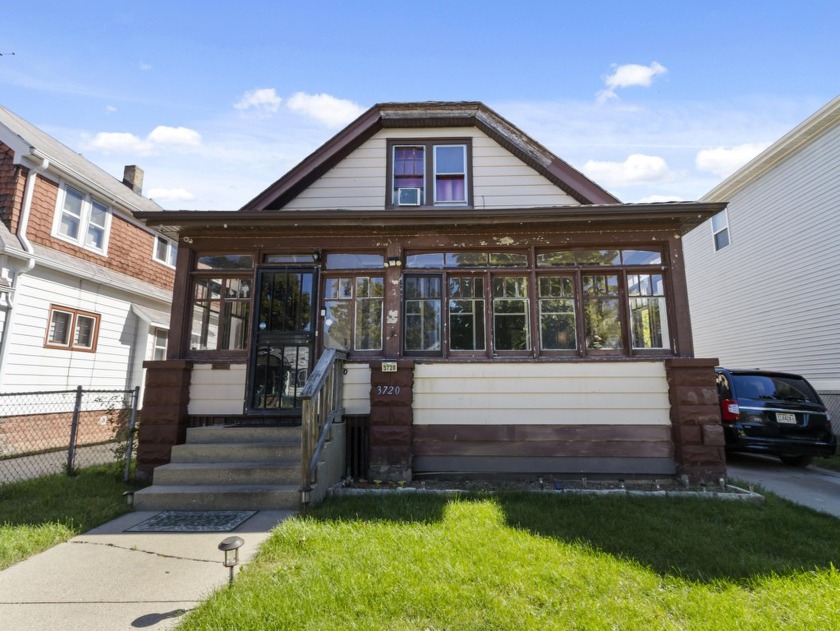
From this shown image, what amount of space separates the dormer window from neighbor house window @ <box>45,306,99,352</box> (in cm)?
770

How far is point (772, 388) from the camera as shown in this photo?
23.0 feet

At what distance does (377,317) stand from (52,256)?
24.6 feet

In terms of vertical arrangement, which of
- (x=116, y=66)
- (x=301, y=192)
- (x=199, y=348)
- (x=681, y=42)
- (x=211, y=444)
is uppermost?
(x=681, y=42)

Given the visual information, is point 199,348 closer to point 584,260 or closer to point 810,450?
point 584,260

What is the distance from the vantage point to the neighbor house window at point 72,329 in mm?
8781

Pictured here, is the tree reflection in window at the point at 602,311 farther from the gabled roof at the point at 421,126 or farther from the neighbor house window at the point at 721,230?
the neighbor house window at the point at 721,230

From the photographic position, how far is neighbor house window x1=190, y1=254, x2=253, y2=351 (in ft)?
20.8

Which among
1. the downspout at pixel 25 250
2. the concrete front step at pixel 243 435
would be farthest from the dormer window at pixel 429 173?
the downspout at pixel 25 250

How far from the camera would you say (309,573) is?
285cm

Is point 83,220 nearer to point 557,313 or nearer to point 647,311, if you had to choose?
point 557,313

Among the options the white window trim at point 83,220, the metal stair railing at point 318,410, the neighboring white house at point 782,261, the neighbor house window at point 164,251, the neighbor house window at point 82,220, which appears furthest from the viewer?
the neighbor house window at point 164,251

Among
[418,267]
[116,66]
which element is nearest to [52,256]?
[116,66]

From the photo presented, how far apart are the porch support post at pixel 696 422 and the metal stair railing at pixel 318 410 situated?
4.63 meters

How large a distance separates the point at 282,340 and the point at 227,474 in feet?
6.71
